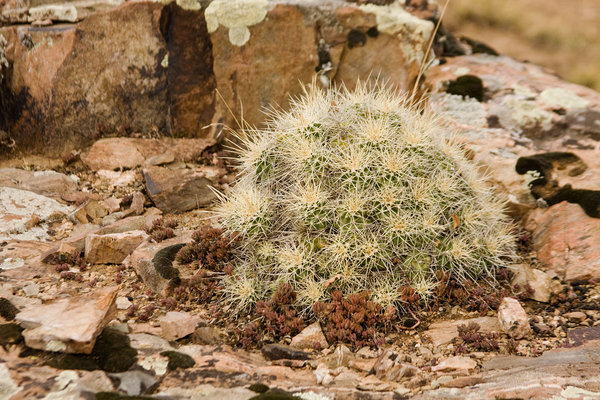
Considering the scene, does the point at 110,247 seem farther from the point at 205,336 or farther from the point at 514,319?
the point at 514,319

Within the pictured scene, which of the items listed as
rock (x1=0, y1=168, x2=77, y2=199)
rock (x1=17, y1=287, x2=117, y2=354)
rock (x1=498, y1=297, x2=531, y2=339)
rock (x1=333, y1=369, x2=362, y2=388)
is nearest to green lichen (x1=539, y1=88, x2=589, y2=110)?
rock (x1=498, y1=297, x2=531, y2=339)

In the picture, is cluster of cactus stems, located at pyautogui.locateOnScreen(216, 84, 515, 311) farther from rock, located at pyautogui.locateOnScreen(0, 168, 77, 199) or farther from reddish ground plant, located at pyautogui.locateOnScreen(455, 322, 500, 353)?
rock, located at pyautogui.locateOnScreen(0, 168, 77, 199)

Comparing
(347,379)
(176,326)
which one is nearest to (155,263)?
(176,326)

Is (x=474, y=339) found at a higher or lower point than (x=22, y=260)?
lower

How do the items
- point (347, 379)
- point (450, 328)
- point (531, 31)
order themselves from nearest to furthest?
point (347, 379) → point (450, 328) → point (531, 31)

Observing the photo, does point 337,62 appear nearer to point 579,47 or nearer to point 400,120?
point 400,120
